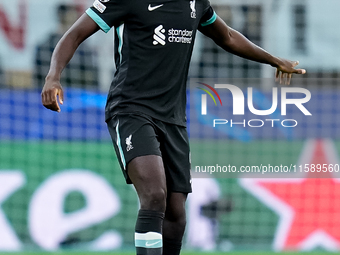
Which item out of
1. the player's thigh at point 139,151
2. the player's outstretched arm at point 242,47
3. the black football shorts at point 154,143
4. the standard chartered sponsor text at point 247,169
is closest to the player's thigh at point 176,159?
the black football shorts at point 154,143

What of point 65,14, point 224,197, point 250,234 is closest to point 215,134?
point 224,197

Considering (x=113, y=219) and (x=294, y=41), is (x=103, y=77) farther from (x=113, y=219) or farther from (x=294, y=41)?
(x=294, y=41)

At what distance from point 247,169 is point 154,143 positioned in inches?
133

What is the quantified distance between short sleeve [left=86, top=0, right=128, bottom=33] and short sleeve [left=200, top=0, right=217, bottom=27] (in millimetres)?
655

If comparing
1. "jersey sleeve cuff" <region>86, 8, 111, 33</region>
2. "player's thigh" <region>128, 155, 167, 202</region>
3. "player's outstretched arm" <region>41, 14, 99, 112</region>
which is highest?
"jersey sleeve cuff" <region>86, 8, 111, 33</region>

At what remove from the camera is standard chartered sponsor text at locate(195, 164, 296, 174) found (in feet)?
21.2

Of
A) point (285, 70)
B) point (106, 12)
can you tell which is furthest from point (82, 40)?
point (285, 70)

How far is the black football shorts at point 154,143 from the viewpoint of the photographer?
10.8 feet

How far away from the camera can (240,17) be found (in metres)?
7.64

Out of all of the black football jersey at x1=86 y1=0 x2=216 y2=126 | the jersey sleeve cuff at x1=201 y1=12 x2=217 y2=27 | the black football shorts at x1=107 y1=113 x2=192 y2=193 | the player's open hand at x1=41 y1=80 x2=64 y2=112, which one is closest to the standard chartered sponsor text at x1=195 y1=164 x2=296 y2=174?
the jersey sleeve cuff at x1=201 y1=12 x2=217 y2=27

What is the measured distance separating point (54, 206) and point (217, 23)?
9.79 feet

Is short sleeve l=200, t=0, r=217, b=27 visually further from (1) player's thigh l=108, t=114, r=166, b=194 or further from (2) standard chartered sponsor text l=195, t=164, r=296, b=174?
(2) standard chartered sponsor text l=195, t=164, r=296, b=174

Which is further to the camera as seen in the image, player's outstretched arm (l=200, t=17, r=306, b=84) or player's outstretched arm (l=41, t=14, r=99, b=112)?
player's outstretched arm (l=200, t=17, r=306, b=84)

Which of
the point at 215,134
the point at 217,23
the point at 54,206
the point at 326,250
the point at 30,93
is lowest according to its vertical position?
the point at 326,250
